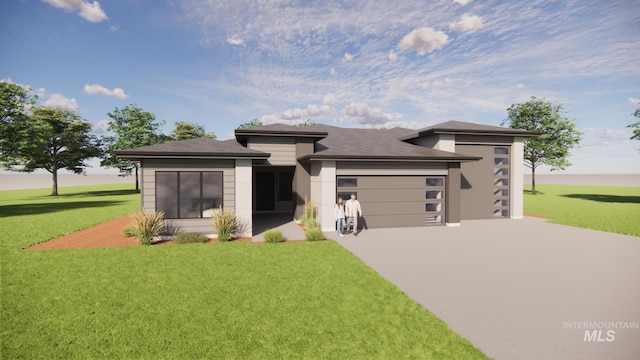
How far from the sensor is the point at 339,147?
1562 centimetres

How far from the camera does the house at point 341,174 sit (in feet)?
38.9

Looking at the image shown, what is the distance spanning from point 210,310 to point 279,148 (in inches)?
420

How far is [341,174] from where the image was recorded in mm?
13859

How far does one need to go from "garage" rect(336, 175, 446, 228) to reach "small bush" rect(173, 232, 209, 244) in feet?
20.8

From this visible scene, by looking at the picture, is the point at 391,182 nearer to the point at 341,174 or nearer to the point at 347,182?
the point at 347,182

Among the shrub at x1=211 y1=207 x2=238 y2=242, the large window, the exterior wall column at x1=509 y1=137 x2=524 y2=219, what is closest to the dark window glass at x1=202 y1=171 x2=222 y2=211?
the large window

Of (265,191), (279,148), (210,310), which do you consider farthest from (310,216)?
(210,310)

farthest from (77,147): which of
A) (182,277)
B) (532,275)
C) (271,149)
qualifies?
(532,275)

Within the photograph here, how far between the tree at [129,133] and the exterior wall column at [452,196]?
44418 millimetres

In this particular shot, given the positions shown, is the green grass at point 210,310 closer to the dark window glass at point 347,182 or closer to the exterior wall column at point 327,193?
the exterior wall column at point 327,193

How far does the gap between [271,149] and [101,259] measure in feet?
28.3

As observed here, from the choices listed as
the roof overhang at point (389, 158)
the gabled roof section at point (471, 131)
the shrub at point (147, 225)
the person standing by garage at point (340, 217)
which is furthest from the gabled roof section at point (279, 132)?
the gabled roof section at point (471, 131)

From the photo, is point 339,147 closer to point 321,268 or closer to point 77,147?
point 321,268

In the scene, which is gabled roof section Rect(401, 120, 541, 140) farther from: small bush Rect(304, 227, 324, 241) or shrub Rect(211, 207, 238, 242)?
shrub Rect(211, 207, 238, 242)
